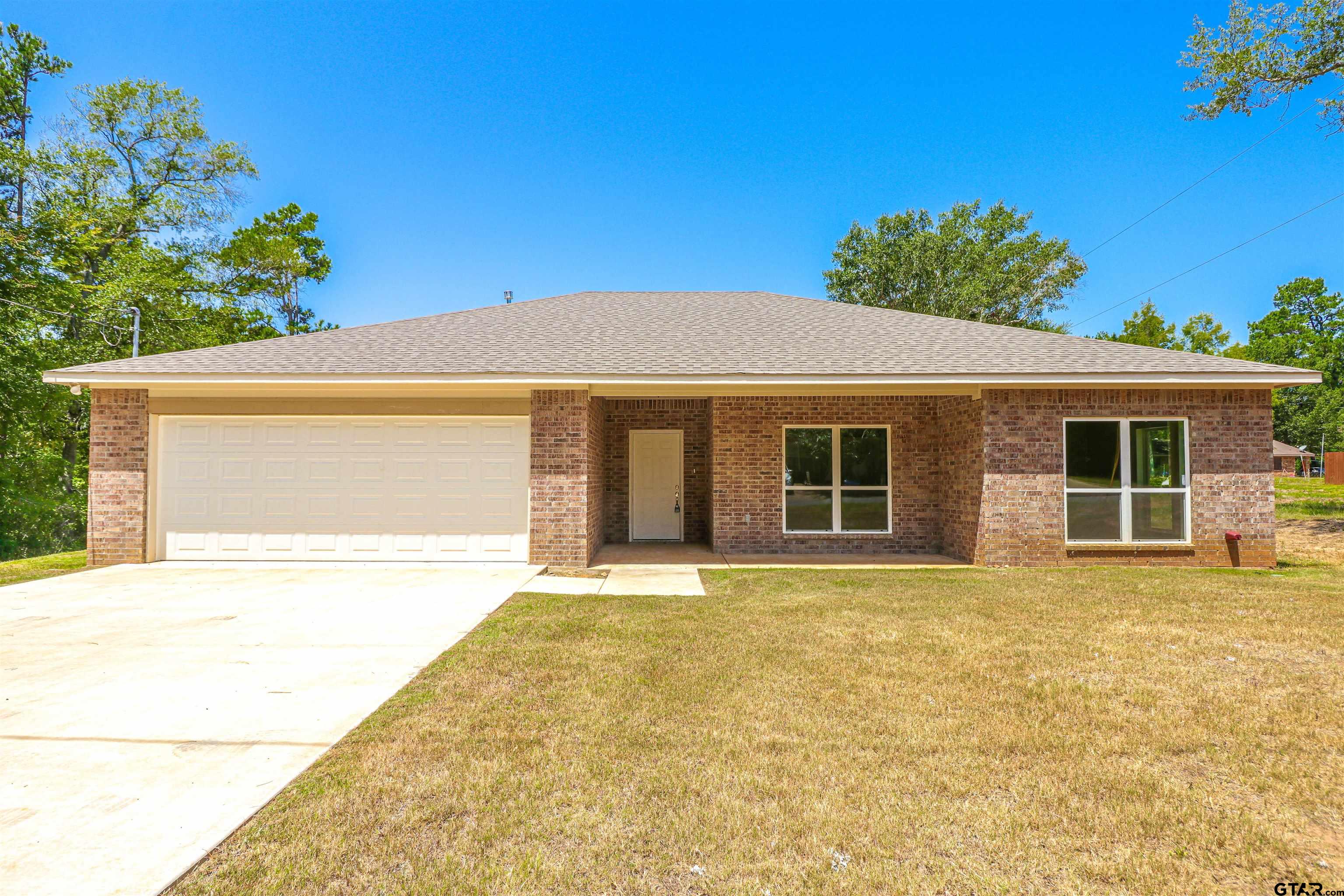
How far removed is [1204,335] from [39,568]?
54.8m

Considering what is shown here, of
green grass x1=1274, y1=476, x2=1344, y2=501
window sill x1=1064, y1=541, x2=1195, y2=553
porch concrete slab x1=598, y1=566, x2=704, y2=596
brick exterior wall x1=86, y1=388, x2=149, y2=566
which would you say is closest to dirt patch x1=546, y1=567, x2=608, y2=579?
porch concrete slab x1=598, y1=566, x2=704, y2=596

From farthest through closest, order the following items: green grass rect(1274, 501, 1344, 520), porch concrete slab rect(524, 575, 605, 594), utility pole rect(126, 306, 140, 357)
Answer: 1. utility pole rect(126, 306, 140, 357)
2. green grass rect(1274, 501, 1344, 520)
3. porch concrete slab rect(524, 575, 605, 594)

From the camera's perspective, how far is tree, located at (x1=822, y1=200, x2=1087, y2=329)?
2864cm

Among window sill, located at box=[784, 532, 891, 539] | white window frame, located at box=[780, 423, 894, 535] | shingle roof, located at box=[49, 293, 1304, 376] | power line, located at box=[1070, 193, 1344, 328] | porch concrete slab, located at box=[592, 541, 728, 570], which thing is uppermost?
power line, located at box=[1070, 193, 1344, 328]

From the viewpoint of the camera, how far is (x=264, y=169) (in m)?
26.5

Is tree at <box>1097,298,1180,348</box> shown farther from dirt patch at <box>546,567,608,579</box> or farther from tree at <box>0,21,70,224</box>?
tree at <box>0,21,70,224</box>

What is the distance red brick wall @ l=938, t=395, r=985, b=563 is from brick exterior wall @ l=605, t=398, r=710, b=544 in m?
4.48

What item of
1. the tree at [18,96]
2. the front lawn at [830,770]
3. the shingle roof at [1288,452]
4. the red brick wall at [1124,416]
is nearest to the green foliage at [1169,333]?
the shingle roof at [1288,452]

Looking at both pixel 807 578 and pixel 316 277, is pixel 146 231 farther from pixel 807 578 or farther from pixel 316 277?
pixel 807 578

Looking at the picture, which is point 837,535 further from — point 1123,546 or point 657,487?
point 1123,546

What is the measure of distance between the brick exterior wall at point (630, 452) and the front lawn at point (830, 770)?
683 centimetres

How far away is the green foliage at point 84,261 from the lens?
1841 cm

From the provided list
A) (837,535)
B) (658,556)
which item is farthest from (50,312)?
(837,535)

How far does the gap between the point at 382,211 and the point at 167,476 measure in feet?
34.3
